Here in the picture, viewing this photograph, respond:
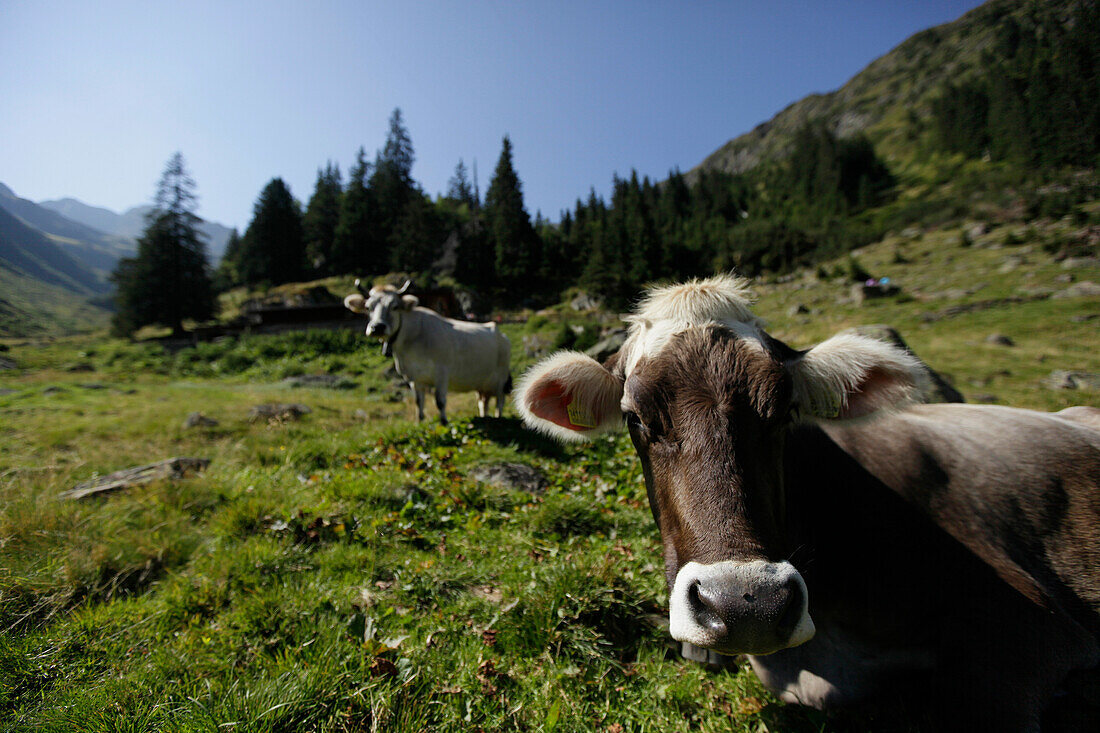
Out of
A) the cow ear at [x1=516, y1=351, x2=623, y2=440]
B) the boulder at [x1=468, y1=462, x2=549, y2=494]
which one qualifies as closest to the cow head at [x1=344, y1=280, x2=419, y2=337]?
the boulder at [x1=468, y1=462, x2=549, y2=494]

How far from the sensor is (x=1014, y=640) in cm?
201

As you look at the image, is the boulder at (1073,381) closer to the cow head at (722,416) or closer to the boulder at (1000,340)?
the boulder at (1000,340)

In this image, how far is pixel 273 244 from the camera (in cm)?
5519

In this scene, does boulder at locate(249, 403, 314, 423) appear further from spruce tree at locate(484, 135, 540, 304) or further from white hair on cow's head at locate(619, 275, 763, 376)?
spruce tree at locate(484, 135, 540, 304)

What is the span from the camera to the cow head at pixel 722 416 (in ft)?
4.86

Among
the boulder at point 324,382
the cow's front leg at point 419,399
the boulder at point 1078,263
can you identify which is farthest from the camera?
the boulder at point 324,382

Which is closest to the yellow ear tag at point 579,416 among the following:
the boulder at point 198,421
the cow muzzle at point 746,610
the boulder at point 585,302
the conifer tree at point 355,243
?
the cow muzzle at point 746,610

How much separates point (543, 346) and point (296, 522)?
18.2m

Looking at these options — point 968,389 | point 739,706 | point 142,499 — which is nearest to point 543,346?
point 968,389

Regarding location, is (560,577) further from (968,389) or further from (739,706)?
→ (968,389)

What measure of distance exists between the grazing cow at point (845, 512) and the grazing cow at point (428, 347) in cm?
647

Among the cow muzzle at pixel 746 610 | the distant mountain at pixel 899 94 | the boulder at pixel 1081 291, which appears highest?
the distant mountain at pixel 899 94

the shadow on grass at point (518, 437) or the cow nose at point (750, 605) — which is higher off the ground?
the cow nose at point (750, 605)

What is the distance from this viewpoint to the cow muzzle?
1435mm
